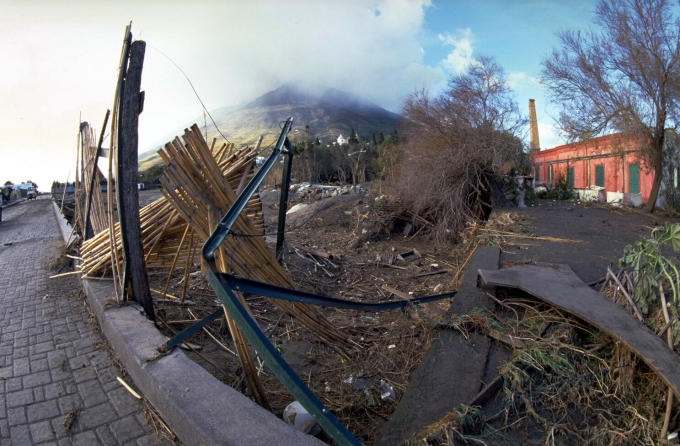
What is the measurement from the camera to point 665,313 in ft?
9.20

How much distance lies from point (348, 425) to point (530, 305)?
190 cm

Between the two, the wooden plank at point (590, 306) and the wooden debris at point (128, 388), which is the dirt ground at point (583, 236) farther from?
the wooden debris at point (128, 388)

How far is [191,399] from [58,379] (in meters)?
1.44

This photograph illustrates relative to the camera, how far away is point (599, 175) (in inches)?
883

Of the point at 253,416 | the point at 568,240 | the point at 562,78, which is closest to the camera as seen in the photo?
the point at 253,416

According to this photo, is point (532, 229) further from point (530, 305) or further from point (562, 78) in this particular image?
point (562, 78)

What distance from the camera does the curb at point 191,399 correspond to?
2.06 meters

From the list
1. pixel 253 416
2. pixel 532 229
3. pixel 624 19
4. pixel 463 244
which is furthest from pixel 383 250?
pixel 624 19

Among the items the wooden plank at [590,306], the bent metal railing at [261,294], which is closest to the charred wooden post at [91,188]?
the bent metal railing at [261,294]

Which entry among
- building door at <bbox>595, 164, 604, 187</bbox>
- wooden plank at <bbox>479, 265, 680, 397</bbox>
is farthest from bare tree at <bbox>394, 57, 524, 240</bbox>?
building door at <bbox>595, 164, 604, 187</bbox>

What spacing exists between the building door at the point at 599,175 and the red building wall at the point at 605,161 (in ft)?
0.67

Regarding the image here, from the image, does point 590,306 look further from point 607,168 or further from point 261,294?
point 607,168

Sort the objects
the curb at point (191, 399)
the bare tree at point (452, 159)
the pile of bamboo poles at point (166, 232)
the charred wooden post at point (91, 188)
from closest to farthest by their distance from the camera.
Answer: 1. the curb at point (191, 399)
2. the pile of bamboo poles at point (166, 232)
3. the charred wooden post at point (91, 188)
4. the bare tree at point (452, 159)

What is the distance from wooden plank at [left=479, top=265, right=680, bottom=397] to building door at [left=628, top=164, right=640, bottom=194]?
1725 centimetres
